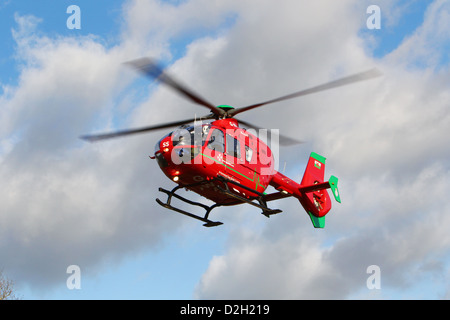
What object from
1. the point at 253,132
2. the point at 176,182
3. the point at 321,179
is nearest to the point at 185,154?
the point at 176,182

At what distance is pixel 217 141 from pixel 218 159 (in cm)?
80

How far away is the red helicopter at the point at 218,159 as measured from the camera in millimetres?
23969

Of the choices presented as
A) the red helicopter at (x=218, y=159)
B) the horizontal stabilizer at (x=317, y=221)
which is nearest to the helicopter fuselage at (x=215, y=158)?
the red helicopter at (x=218, y=159)

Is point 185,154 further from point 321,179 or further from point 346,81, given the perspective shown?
point 321,179

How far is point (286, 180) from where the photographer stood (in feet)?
95.9

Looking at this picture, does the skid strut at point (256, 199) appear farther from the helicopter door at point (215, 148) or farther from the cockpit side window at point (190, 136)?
the cockpit side window at point (190, 136)

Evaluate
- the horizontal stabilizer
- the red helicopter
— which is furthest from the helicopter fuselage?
the horizontal stabilizer

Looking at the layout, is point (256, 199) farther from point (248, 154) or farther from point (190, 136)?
point (190, 136)

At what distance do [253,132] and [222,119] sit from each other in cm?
181

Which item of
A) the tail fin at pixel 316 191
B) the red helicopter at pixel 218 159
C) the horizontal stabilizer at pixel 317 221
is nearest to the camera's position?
the red helicopter at pixel 218 159

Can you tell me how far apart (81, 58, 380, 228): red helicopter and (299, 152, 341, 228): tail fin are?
0.67m

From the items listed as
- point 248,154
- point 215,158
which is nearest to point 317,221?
point 248,154

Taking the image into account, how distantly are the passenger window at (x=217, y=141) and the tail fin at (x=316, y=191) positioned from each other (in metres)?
6.79
